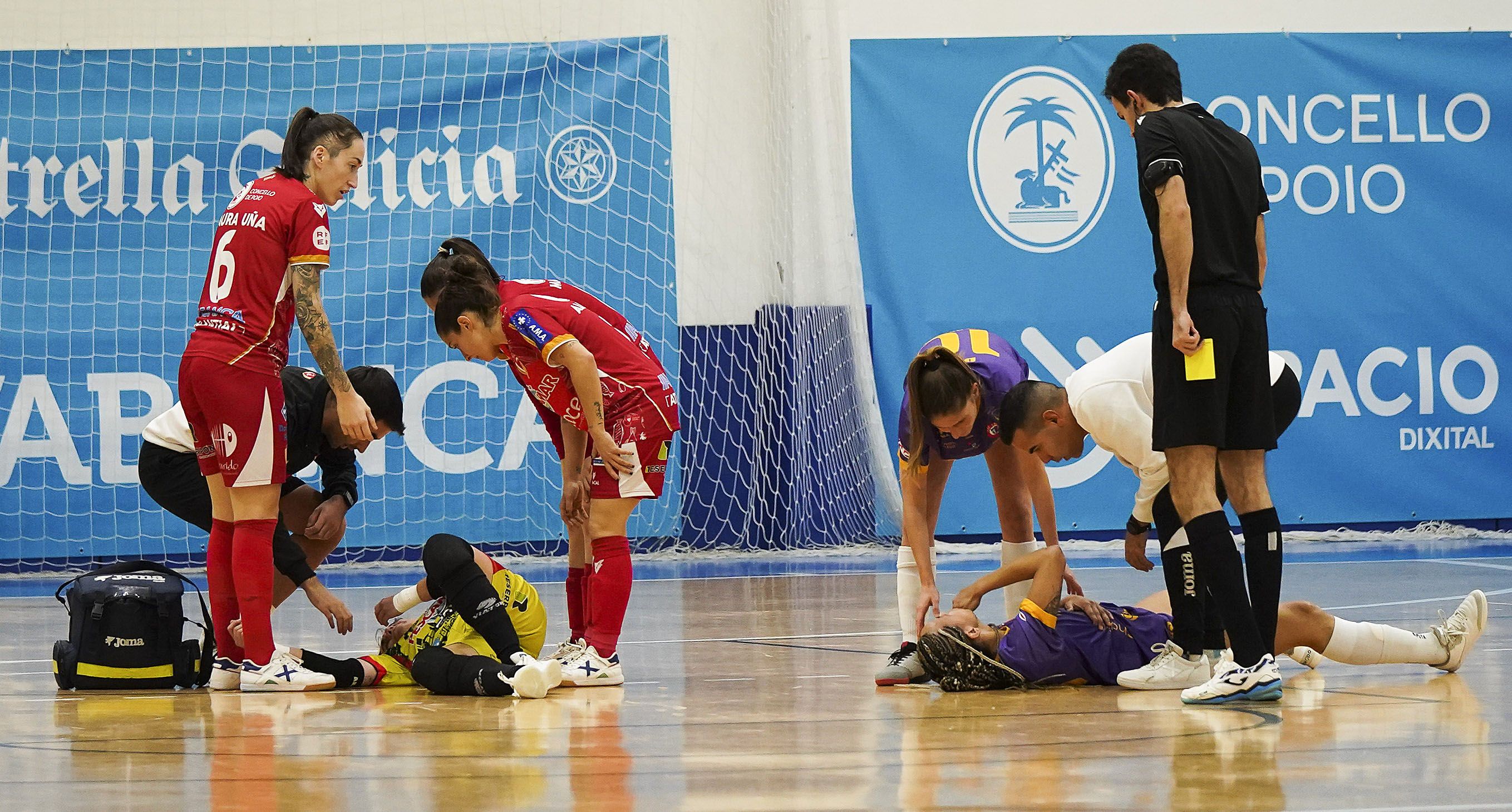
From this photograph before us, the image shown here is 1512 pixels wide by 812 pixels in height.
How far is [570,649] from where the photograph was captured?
13.0ft

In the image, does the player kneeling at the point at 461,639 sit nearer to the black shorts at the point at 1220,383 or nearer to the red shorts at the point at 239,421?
the red shorts at the point at 239,421

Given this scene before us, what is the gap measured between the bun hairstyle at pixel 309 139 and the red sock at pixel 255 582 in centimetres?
94

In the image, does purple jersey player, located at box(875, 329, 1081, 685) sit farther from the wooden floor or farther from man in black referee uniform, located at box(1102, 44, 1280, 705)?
man in black referee uniform, located at box(1102, 44, 1280, 705)

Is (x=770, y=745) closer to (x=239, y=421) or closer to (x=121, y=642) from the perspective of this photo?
(x=239, y=421)

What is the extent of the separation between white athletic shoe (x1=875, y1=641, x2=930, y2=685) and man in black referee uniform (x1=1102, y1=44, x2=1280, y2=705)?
73 centimetres

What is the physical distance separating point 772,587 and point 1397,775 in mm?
4393

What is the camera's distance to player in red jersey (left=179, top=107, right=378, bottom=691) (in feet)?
12.4

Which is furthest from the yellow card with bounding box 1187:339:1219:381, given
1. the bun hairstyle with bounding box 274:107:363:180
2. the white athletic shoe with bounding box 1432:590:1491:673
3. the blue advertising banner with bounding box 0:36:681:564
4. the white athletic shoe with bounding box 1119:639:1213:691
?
the blue advertising banner with bounding box 0:36:681:564

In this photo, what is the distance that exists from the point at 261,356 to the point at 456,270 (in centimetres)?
56

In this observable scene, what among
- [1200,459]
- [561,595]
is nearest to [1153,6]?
[561,595]

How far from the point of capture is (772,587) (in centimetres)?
664

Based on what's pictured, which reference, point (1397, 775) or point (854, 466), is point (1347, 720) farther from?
point (854, 466)

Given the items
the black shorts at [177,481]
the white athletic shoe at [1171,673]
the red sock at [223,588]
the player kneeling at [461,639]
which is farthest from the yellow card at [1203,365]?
the black shorts at [177,481]

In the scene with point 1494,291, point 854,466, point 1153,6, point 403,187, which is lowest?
point 854,466
